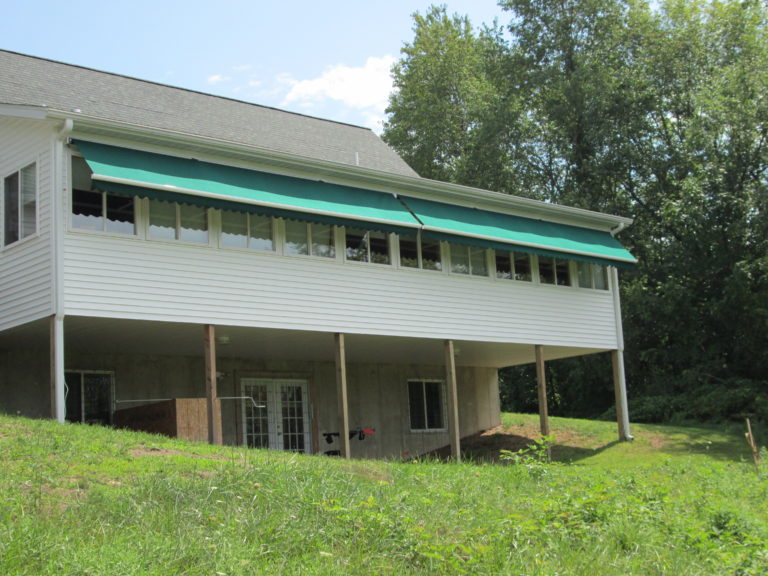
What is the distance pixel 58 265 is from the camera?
42.5 feet

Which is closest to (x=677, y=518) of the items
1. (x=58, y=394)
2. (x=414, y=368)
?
(x=58, y=394)

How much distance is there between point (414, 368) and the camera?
2250 cm

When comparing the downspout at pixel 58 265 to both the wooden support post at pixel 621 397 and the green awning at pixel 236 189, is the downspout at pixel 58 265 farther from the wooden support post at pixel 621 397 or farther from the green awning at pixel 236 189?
the wooden support post at pixel 621 397

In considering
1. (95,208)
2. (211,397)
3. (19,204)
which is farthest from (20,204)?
(211,397)

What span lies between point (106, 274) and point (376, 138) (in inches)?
448

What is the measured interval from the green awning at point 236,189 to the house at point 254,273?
0.04 meters

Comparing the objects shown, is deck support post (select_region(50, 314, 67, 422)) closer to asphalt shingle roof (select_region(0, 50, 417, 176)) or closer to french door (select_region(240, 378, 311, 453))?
asphalt shingle roof (select_region(0, 50, 417, 176))

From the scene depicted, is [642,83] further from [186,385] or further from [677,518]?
[677,518]

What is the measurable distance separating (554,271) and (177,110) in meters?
9.23

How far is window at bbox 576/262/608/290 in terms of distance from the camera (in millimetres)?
20797

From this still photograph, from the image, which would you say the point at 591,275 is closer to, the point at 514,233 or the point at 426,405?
the point at 514,233

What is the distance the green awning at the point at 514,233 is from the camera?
17469 mm

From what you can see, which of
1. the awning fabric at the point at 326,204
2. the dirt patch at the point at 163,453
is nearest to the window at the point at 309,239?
the awning fabric at the point at 326,204

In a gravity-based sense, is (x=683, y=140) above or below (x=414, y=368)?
above
